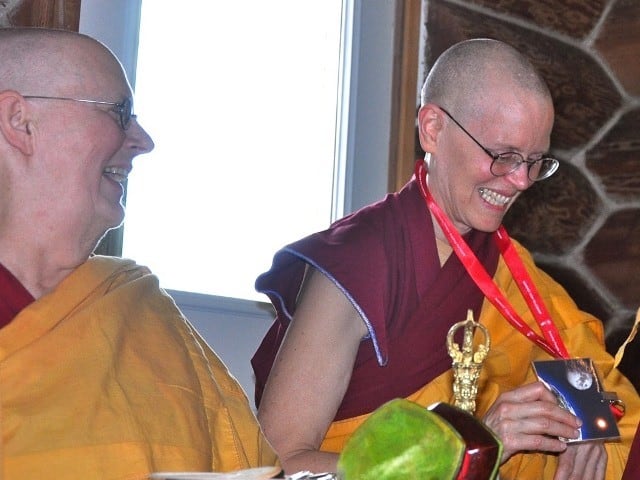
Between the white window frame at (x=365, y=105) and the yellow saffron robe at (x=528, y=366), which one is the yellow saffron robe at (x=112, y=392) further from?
the white window frame at (x=365, y=105)

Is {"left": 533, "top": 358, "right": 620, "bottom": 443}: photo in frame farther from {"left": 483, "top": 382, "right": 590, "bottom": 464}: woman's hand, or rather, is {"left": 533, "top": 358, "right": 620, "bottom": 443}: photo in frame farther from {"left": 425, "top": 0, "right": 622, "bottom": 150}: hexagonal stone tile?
{"left": 425, "top": 0, "right": 622, "bottom": 150}: hexagonal stone tile

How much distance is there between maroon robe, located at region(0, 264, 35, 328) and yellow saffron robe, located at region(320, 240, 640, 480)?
2.29ft

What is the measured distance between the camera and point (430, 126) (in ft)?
7.81

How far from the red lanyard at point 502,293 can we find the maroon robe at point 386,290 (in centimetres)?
3

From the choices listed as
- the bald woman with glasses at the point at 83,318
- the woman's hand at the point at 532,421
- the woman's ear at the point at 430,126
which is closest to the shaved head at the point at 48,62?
the bald woman with glasses at the point at 83,318

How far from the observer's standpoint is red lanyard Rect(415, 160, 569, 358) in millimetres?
2328

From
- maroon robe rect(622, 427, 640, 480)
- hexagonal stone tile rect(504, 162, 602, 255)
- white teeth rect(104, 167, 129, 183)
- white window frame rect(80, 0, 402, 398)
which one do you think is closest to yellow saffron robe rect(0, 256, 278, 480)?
white teeth rect(104, 167, 129, 183)

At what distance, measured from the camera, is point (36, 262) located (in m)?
1.81

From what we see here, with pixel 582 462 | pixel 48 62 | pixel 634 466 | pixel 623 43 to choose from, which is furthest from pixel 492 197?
pixel 623 43

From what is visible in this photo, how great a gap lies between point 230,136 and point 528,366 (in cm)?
105

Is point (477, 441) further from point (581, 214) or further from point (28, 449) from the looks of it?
point (581, 214)

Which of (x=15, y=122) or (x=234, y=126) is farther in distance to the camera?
(x=234, y=126)

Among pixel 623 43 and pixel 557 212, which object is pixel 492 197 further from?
pixel 623 43

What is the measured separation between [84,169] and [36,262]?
0.16 meters
